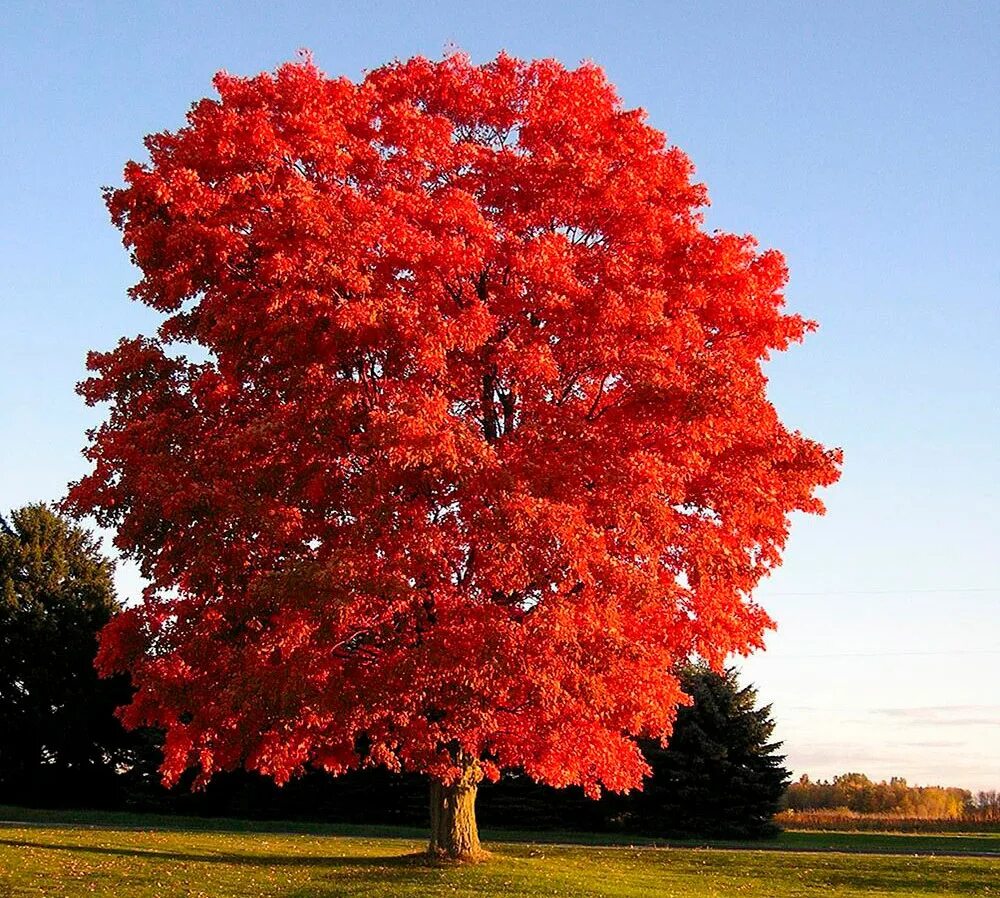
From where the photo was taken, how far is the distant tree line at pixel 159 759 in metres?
48.2

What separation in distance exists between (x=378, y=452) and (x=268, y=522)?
8.64 ft

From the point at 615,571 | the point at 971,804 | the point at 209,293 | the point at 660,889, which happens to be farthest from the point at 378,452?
the point at 971,804

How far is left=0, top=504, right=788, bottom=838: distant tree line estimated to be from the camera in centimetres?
4819

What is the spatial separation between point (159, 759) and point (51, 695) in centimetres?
792

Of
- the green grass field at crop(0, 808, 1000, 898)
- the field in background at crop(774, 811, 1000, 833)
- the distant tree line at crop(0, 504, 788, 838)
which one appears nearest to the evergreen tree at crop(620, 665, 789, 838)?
the distant tree line at crop(0, 504, 788, 838)

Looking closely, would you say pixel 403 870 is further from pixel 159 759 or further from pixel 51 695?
pixel 51 695

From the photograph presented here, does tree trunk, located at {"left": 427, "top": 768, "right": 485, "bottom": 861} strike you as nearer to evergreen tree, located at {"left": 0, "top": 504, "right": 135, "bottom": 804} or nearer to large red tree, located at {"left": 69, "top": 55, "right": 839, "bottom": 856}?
large red tree, located at {"left": 69, "top": 55, "right": 839, "bottom": 856}

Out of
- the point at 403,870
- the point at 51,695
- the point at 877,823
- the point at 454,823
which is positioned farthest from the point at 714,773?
the point at 51,695

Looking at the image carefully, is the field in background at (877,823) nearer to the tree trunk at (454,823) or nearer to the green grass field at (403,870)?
the green grass field at (403,870)

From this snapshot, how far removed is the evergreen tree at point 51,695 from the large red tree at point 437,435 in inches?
1438

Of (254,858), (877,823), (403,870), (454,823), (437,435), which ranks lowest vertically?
(877,823)

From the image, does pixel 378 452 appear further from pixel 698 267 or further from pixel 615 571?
pixel 698 267

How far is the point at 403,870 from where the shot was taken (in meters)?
24.6

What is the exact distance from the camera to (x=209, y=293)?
2436cm
